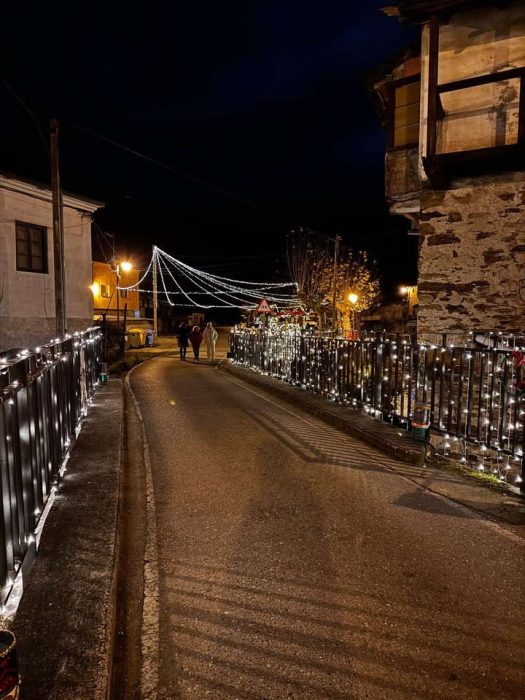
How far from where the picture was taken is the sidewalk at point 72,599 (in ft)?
7.75

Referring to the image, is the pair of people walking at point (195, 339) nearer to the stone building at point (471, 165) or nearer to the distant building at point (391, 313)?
the stone building at point (471, 165)

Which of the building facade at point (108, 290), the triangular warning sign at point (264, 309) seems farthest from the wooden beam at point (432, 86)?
the building facade at point (108, 290)

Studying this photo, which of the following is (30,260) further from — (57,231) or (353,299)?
(353,299)

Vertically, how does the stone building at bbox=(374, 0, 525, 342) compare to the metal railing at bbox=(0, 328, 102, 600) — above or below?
above

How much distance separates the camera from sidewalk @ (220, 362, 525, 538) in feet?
16.3

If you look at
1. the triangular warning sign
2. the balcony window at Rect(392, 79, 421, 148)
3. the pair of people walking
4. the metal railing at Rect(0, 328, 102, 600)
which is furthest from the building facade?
the metal railing at Rect(0, 328, 102, 600)

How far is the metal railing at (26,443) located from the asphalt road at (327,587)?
1049 mm

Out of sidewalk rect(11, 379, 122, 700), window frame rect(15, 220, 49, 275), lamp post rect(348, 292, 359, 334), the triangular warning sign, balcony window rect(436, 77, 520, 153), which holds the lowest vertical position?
sidewalk rect(11, 379, 122, 700)

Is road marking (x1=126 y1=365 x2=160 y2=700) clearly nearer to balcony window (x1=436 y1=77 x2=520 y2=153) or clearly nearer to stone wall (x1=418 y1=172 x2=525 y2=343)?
stone wall (x1=418 y1=172 x2=525 y2=343)

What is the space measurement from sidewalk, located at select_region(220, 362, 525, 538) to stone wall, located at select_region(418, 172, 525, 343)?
2122 millimetres

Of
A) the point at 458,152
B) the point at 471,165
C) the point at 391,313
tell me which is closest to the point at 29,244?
the point at 458,152

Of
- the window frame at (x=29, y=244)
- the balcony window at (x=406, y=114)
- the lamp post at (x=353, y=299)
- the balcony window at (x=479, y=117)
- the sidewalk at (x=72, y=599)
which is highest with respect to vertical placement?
the balcony window at (x=406, y=114)

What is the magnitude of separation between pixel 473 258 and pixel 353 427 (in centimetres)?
364

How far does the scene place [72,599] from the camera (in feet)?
9.84
